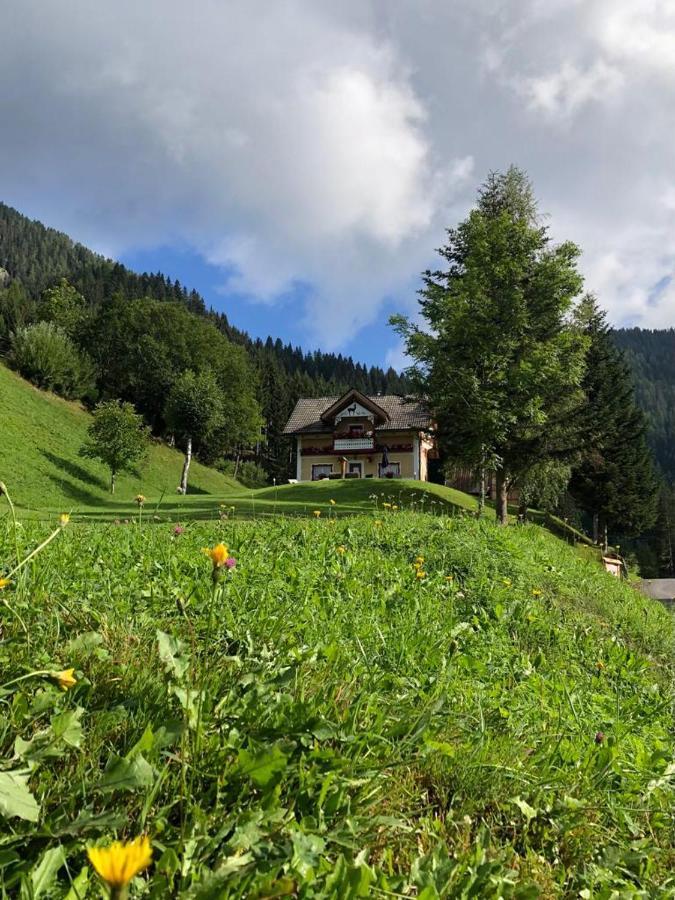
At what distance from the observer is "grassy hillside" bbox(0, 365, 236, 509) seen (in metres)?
25.2

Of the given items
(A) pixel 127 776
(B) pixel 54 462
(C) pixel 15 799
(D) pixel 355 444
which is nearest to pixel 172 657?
(A) pixel 127 776

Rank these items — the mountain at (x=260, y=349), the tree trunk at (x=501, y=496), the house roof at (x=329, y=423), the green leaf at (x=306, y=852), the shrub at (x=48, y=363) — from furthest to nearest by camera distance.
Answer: the mountain at (x=260, y=349), the house roof at (x=329, y=423), the shrub at (x=48, y=363), the tree trunk at (x=501, y=496), the green leaf at (x=306, y=852)

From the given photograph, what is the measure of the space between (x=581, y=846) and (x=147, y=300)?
56.8 metres

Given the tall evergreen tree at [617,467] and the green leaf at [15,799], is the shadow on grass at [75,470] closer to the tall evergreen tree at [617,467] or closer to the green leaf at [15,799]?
the tall evergreen tree at [617,467]

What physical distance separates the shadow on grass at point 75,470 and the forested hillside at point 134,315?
1941cm

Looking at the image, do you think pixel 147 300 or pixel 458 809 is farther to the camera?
pixel 147 300

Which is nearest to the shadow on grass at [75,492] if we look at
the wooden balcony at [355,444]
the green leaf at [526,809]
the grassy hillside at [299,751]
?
the wooden balcony at [355,444]

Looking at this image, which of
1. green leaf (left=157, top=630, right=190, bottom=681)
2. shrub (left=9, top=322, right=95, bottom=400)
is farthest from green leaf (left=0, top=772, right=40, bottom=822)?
shrub (left=9, top=322, right=95, bottom=400)

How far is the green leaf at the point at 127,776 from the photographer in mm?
1370

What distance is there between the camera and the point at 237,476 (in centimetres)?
5416

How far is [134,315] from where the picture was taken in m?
50.9

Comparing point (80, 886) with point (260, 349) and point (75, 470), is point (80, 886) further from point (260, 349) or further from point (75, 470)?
point (260, 349)

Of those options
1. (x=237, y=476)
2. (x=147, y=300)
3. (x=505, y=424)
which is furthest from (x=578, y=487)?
(x=147, y=300)

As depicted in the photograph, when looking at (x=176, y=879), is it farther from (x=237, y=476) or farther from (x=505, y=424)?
(x=237, y=476)
